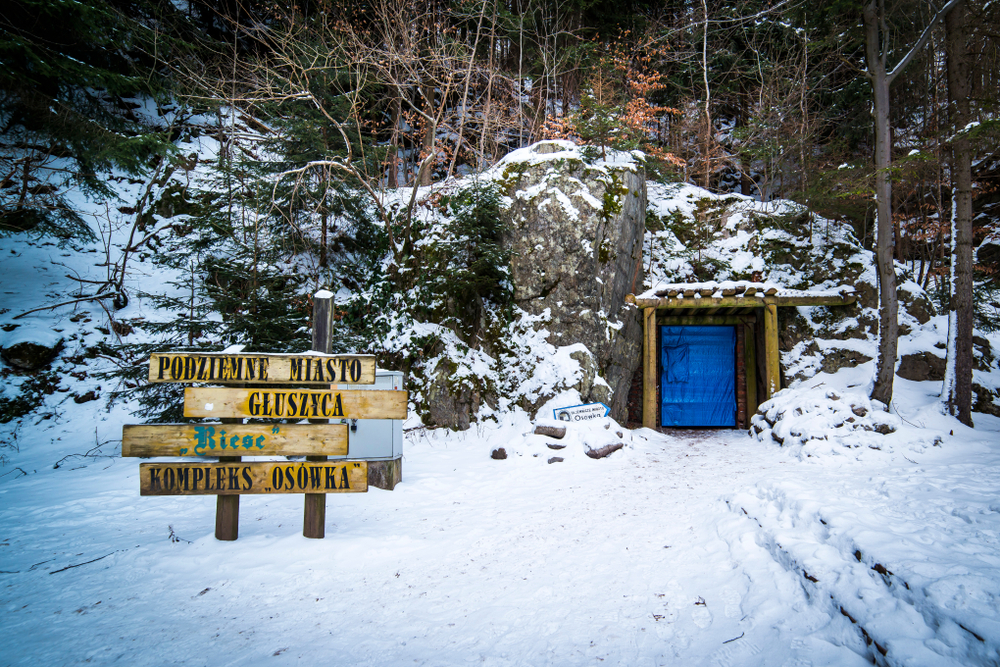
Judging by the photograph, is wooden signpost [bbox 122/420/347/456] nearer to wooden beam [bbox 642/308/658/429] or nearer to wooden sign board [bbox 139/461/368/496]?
wooden sign board [bbox 139/461/368/496]

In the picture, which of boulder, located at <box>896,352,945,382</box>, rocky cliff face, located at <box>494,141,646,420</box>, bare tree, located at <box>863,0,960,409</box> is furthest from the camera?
rocky cliff face, located at <box>494,141,646,420</box>

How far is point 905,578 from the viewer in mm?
2523

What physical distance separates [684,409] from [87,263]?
47.0ft

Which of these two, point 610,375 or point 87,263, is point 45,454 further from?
point 610,375

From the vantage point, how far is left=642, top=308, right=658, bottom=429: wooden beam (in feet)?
31.1

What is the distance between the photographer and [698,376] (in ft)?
33.6

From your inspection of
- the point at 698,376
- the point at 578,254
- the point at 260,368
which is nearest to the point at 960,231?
the point at 698,376

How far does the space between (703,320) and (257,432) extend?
9.53 m

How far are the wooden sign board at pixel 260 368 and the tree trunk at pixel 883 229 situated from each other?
853 centimetres

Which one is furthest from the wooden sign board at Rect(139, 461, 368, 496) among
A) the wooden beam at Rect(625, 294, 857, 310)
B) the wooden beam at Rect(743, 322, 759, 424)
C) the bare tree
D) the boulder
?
the boulder

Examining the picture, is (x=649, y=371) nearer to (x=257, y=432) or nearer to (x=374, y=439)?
(x=374, y=439)

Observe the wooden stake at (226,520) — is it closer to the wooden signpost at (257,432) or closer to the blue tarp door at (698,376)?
the wooden signpost at (257,432)

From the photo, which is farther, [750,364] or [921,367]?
[750,364]

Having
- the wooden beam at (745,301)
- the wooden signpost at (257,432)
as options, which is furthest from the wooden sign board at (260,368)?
the wooden beam at (745,301)
